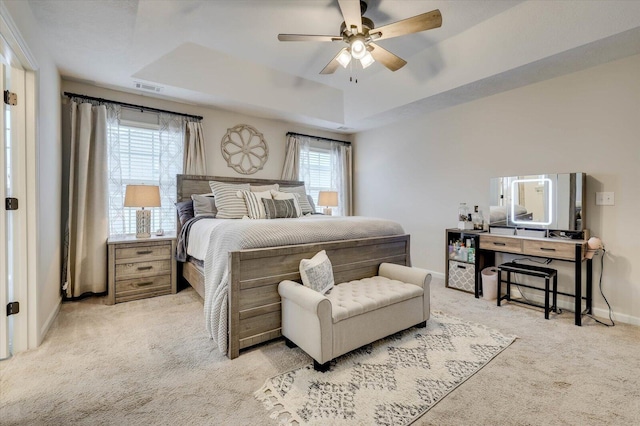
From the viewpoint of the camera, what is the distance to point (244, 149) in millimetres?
4547

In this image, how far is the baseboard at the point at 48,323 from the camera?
2274 mm

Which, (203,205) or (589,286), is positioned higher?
(203,205)

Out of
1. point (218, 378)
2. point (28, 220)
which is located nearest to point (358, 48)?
point (218, 378)

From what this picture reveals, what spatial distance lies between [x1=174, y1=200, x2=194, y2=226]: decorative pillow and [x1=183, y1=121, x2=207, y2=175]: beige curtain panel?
1.63 feet

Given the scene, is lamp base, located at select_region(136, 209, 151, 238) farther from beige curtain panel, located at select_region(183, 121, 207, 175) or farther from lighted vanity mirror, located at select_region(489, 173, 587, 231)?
lighted vanity mirror, located at select_region(489, 173, 587, 231)

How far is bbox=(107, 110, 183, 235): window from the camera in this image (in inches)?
140

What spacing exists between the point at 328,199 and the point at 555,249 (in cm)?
308

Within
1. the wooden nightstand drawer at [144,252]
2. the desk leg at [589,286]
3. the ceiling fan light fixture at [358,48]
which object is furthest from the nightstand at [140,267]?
the desk leg at [589,286]

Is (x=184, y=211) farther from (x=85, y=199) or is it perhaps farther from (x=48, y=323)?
(x=48, y=323)

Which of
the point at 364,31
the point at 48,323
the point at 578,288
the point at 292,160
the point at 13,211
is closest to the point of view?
the point at 13,211

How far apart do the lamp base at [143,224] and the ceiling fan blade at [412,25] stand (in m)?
3.13

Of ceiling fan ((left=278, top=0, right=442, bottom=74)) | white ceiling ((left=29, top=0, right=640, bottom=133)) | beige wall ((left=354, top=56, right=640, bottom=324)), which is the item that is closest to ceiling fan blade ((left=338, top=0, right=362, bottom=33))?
ceiling fan ((left=278, top=0, right=442, bottom=74))

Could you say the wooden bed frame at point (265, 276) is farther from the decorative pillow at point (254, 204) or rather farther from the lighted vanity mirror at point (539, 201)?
the lighted vanity mirror at point (539, 201)

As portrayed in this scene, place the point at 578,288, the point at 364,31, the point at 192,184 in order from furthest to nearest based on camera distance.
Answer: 1. the point at 192,184
2. the point at 578,288
3. the point at 364,31
